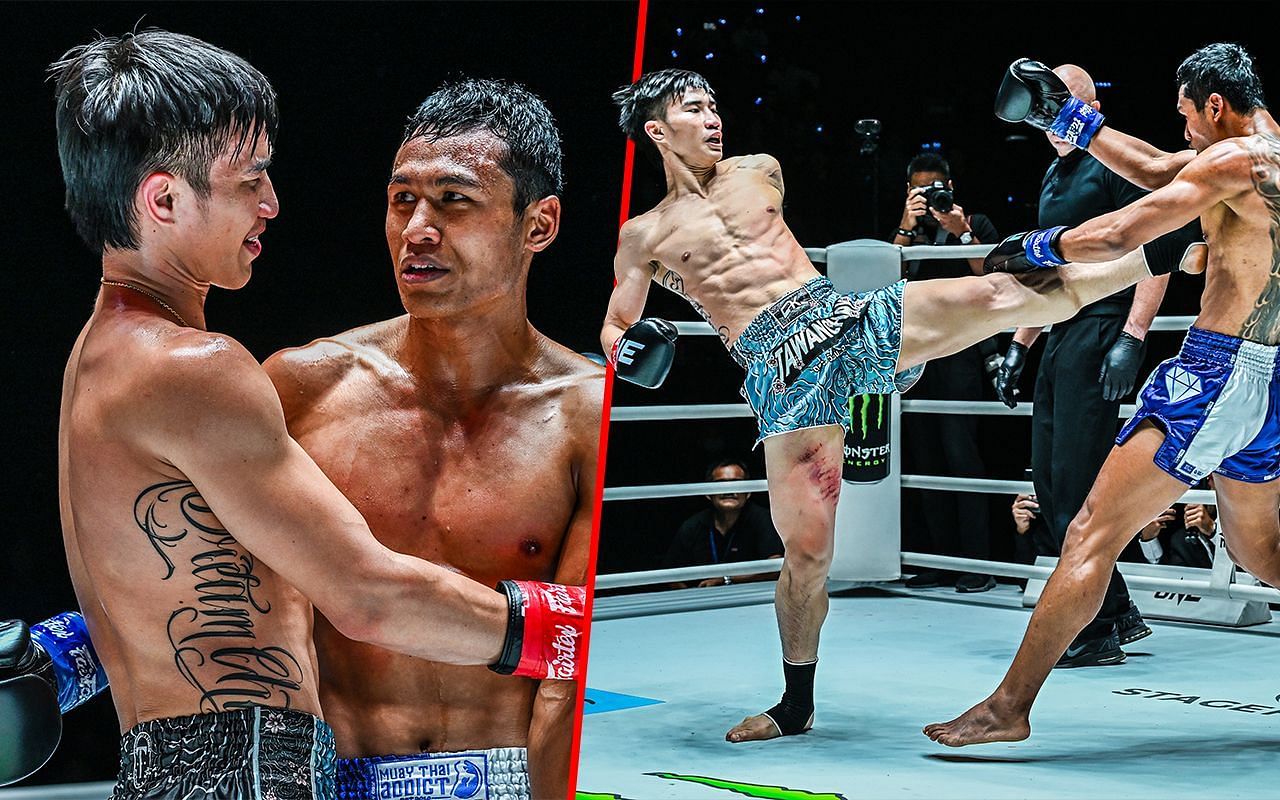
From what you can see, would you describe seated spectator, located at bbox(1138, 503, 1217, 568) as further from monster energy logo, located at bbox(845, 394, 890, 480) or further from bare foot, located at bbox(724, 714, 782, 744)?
bare foot, located at bbox(724, 714, 782, 744)

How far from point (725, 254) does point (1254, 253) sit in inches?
45.7

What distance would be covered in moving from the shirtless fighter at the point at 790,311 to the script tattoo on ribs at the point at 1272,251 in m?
0.30

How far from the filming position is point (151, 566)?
44.1 inches

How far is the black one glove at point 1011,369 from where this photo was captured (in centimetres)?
347

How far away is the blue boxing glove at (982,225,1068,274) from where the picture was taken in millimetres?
2693

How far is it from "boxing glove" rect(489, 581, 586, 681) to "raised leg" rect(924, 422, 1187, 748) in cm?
174

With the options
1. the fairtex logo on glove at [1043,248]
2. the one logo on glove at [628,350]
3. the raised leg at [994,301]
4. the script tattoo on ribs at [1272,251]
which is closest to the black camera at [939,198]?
the raised leg at [994,301]


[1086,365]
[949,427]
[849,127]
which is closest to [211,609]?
[1086,365]

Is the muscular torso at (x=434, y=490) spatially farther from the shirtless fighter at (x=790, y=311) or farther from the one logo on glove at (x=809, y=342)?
the one logo on glove at (x=809, y=342)

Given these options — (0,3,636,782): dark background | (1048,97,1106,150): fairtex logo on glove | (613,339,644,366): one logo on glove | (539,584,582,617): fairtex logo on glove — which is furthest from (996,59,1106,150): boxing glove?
(539,584,582,617): fairtex logo on glove

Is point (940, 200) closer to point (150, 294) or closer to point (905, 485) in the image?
point (905, 485)

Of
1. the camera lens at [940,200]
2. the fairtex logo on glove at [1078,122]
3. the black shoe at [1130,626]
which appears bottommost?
the black shoe at [1130,626]

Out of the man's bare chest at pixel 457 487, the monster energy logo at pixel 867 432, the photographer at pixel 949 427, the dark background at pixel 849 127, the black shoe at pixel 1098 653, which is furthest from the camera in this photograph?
the dark background at pixel 849 127

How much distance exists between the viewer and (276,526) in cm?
110
